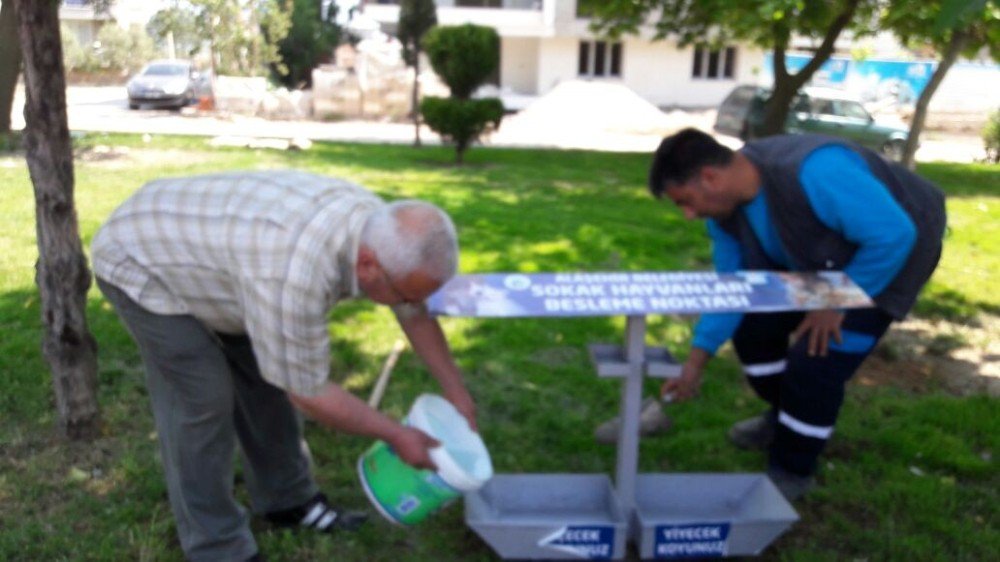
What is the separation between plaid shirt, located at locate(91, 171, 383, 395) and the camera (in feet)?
7.25

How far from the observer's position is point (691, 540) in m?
3.06

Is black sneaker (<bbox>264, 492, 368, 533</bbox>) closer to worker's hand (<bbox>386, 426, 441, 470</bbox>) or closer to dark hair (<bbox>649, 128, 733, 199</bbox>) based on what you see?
worker's hand (<bbox>386, 426, 441, 470</bbox>)

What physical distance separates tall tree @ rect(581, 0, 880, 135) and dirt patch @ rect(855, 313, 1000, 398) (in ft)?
18.5

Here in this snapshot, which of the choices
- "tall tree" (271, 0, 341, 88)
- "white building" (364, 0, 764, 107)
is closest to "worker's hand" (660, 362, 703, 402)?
"tall tree" (271, 0, 341, 88)

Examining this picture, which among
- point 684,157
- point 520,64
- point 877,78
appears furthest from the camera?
point 520,64

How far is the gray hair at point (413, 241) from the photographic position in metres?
2.13

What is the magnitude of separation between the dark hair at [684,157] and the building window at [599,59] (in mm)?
31485

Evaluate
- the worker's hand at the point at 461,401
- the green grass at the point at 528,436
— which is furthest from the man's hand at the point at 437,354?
the green grass at the point at 528,436

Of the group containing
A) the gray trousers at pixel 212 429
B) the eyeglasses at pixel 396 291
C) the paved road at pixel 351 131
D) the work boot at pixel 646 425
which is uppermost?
the eyeglasses at pixel 396 291

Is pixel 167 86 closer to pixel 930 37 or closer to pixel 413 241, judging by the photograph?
pixel 930 37

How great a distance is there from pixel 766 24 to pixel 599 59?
22948 millimetres

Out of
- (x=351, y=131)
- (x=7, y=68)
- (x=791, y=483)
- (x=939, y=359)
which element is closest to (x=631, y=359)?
(x=791, y=483)

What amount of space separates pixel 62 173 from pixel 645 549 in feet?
8.26

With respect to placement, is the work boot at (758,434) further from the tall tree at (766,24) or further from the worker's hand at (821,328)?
the tall tree at (766,24)
